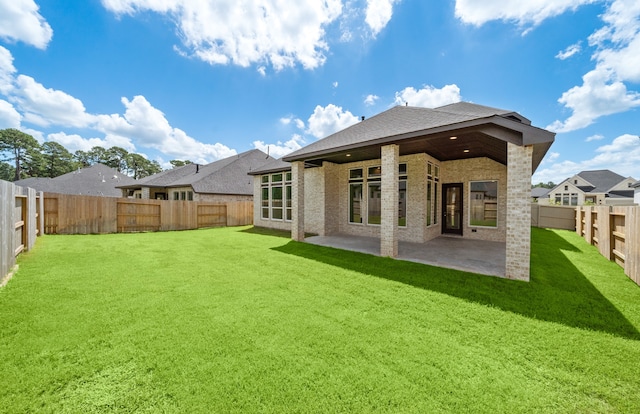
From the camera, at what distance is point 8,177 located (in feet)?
147

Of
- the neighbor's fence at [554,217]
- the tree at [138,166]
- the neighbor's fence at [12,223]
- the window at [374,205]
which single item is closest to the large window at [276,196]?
the window at [374,205]

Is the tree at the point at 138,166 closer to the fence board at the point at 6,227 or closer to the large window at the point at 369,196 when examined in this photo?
the fence board at the point at 6,227

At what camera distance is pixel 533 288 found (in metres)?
4.62

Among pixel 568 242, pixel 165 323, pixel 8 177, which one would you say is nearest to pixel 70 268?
pixel 165 323

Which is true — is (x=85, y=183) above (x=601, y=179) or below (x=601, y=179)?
below

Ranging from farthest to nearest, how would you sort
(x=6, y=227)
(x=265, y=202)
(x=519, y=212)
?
(x=265, y=202) < (x=519, y=212) < (x=6, y=227)

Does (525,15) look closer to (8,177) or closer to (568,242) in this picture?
(568,242)

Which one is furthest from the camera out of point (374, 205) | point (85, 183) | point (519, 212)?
point (85, 183)

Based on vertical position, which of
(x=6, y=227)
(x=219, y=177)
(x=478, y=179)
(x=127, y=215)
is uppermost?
(x=219, y=177)

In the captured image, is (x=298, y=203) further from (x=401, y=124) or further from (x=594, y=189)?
(x=594, y=189)

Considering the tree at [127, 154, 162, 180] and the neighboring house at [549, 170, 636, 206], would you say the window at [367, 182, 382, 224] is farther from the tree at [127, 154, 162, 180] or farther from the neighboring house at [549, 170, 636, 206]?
the tree at [127, 154, 162, 180]

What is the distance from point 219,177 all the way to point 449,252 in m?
19.2

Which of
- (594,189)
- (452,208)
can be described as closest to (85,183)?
(452,208)

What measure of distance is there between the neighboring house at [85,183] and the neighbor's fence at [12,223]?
22.1 m
